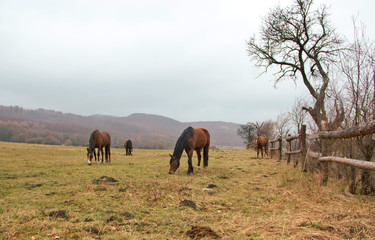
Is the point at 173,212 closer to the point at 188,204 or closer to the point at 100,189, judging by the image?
the point at 188,204

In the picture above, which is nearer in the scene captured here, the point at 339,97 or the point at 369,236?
the point at 369,236

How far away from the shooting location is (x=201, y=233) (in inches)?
136

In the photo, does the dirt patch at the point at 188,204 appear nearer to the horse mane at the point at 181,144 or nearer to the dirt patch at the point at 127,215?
the dirt patch at the point at 127,215

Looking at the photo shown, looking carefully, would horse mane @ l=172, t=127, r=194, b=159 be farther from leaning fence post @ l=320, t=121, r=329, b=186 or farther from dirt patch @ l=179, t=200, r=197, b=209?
leaning fence post @ l=320, t=121, r=329, b=186

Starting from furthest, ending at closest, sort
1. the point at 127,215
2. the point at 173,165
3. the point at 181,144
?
the point at 181,144 → the point at 173,165 → the point at 127,215

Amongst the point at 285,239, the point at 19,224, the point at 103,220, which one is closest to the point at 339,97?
the point at 285,239

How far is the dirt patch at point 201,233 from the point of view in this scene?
343 cm

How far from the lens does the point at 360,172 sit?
21.6 ft

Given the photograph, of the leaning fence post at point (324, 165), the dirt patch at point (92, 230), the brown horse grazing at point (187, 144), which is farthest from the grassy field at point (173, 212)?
the brown horse grazing at point (187, 144)

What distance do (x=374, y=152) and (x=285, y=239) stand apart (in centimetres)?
442

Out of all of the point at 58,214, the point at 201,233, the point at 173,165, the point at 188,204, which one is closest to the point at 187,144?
the point at 173,165

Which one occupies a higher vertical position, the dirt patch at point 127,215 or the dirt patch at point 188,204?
the dirt patch at point 127,215

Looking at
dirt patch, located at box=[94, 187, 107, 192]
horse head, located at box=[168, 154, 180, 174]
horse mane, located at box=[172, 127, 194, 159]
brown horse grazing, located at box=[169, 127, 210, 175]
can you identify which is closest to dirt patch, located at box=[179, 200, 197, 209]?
dirt patch, located at box=[94, 187, 107, 192]

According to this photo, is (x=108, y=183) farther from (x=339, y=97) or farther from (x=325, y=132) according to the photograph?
(x=339, y=97)
